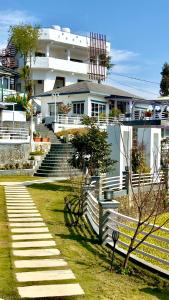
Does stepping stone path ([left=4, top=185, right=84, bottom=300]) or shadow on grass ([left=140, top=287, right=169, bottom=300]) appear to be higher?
stepping stone path ([left=4, top=185, right=84, bottom=300])

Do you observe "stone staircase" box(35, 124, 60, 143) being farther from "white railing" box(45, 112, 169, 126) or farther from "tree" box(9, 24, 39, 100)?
"tree" box(9, 24, 39, 100)

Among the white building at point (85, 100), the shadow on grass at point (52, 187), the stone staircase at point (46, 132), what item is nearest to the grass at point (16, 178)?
the shadow on grass at point (52, 187)

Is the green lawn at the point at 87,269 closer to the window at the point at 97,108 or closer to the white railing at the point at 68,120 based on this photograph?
the white railing at the point at 68,120

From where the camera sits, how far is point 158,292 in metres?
8.23

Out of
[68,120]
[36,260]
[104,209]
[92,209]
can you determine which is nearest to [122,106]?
[68,120]

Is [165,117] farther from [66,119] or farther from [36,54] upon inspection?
[36,54]

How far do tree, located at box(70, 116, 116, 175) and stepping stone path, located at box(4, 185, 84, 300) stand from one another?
6.04m

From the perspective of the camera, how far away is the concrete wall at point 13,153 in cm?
2861

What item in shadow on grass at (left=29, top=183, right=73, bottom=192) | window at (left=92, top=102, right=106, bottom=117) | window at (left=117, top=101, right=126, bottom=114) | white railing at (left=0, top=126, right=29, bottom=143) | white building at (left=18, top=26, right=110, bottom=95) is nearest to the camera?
shadow on grass at (left=29, top=183, right=73, bottom=192)

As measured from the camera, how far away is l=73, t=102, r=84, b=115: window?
48.4 m

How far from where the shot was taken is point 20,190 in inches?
814

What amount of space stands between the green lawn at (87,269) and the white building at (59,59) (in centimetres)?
4493

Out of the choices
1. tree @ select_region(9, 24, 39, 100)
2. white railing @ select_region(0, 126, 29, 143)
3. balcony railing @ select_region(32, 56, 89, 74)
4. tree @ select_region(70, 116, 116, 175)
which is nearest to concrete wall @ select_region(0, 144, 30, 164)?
white railing @ select_region(0, 126, 29, 143)

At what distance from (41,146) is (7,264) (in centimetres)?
2203
